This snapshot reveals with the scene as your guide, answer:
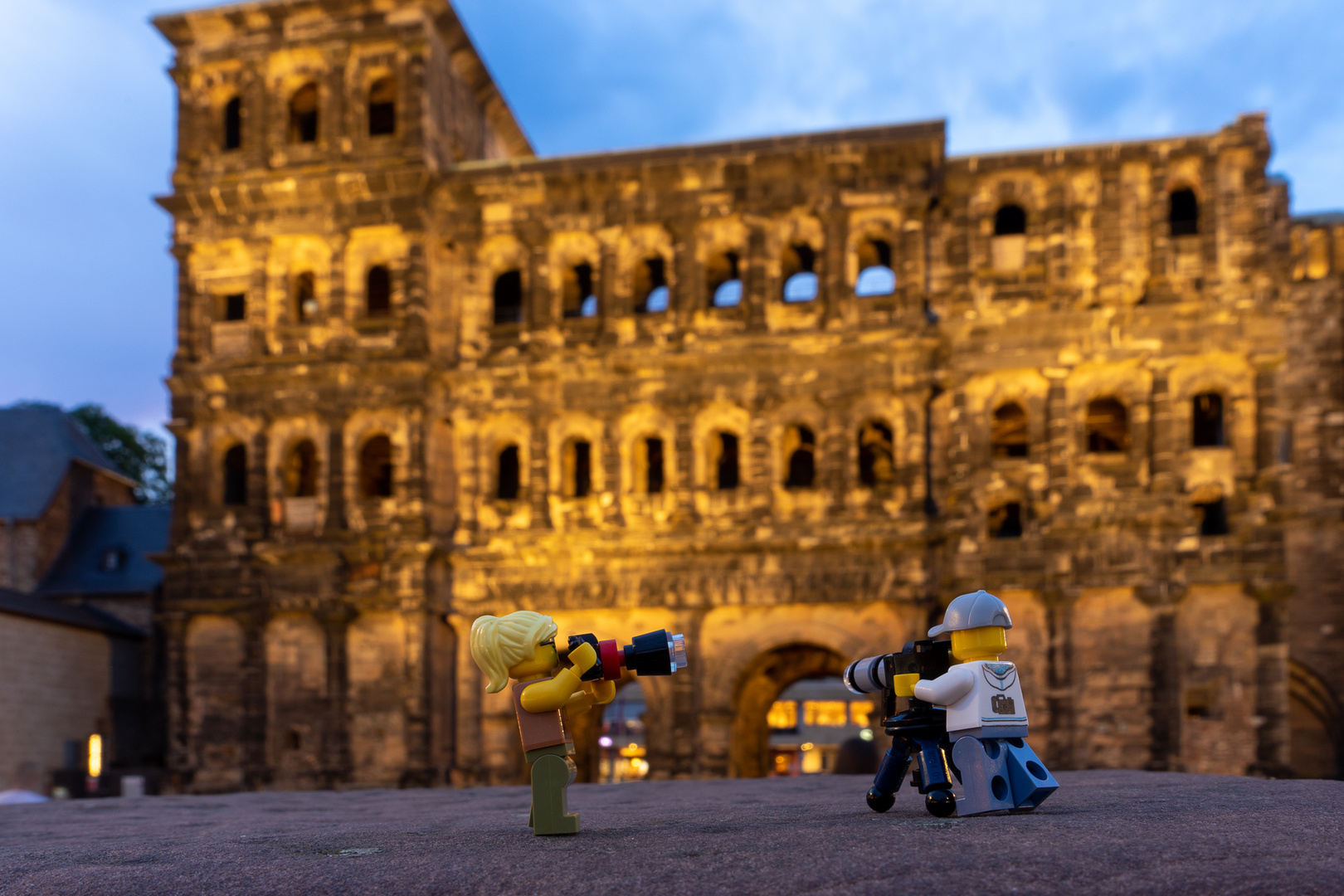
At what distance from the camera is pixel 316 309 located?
24891mm

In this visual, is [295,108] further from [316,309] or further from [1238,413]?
[1238,413]

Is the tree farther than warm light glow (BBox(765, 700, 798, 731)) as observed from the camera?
No

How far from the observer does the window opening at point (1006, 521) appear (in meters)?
22.9

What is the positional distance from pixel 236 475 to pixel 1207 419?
2029 cm

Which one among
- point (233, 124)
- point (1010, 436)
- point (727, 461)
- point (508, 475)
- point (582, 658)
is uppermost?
point (233, 124)

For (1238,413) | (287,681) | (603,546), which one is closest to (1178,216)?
(1238,413)

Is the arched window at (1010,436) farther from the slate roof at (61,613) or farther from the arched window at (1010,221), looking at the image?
the slate roof at (61,613)

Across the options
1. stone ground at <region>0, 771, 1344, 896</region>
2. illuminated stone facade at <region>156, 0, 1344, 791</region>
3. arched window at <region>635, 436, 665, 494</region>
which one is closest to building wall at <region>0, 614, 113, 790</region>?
illuminated stone facade at <region>156, 0, 1344, 791</region>

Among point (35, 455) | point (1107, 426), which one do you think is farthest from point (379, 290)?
point (1107, 426)

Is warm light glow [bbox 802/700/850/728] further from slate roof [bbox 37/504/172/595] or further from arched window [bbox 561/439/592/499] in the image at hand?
arched window [bbox 561/439/592/499]

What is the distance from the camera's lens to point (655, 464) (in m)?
25.4

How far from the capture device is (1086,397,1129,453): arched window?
2477 cm

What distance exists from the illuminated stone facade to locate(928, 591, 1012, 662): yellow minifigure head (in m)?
13.1

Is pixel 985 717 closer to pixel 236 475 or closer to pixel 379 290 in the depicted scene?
pixel 236 475
